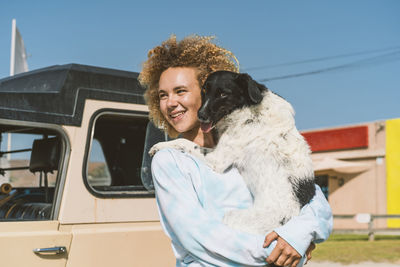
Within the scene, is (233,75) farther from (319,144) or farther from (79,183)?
(319,144)

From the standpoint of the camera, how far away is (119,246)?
3525 mm

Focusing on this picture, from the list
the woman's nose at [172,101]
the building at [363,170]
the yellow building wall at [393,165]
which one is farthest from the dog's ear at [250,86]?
the yellow building wall at [393,165]

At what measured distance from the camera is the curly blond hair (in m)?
2.33

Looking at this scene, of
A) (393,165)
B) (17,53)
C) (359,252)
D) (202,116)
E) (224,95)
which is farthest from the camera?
(393,165)

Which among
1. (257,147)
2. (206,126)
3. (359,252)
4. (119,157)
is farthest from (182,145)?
(359,252)

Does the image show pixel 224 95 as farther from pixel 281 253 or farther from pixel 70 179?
pixel 70 179

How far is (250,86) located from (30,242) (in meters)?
1.87

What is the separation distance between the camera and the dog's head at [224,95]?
229cm

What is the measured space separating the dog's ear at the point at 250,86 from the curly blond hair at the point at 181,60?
123 mm

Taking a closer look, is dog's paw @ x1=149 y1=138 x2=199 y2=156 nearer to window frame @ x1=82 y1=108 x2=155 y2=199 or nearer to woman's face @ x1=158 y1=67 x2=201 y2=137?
woman's face @ x1=158 y1=67 x2=201 y2=137

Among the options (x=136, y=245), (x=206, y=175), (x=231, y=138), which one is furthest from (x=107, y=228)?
(x=206, y=175)

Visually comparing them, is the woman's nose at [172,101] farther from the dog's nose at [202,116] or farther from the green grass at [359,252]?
the green grass at [359,252]

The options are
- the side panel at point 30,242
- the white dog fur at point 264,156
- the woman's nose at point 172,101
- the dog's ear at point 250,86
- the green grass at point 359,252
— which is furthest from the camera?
the green grass at point 359,252

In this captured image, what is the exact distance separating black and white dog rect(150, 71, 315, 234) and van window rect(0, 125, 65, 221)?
1.74 metres
